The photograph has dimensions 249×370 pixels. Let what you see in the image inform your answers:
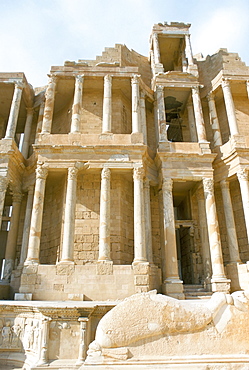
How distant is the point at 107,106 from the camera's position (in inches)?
582

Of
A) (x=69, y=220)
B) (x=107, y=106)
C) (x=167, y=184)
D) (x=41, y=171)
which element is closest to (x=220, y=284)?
(x=167, y=184)

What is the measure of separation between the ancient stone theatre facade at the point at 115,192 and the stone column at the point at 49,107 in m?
0.07

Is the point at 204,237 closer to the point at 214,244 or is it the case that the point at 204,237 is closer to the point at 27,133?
the point at 214,244

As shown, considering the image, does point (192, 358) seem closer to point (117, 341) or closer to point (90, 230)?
point (117, 341)

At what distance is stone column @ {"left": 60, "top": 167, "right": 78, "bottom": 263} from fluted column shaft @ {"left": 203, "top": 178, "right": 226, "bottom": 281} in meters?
6.50

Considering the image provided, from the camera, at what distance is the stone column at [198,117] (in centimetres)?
1535

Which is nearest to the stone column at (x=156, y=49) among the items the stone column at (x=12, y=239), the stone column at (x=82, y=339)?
the stone column at (x=12, y=239)

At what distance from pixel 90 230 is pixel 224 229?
25.4 ft

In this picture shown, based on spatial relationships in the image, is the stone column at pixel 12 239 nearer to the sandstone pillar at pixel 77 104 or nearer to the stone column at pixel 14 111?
the stone column at pixel 14 111

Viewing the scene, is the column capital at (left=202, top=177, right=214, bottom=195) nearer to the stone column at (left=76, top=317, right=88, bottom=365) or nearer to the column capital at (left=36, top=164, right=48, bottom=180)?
the column capital at (left=36, top=164, right=48, bottom=180)

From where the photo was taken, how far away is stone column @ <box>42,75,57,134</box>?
14398 millimetres

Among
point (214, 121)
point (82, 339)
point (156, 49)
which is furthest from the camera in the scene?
point (156, 49)

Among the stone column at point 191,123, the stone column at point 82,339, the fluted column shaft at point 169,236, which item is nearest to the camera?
the stone column at point 82,339

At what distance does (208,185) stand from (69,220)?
279 inches
